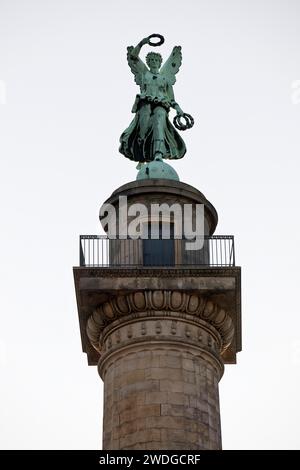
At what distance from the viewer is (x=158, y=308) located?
33906mm

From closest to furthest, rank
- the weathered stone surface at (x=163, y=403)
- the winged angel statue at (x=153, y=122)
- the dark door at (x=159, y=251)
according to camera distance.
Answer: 1. the weathered stone surface at (x=163, y=403)
2. the dark door at (x=159, y=251)
3. the winged angel statue at (x=153, y=122)

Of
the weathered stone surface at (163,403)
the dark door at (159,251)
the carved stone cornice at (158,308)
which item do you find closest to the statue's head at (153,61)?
the dark door at (159,251)

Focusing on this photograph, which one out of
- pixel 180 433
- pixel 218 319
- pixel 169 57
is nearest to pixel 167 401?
pixel 180 433

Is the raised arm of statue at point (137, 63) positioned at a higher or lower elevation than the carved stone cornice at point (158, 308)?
higher

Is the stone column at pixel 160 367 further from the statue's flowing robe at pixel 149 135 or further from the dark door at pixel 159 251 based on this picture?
the statue's flowing robe at pixel 149 135

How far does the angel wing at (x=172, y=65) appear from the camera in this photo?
130ft

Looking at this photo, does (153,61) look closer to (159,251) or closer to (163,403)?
(159,251)

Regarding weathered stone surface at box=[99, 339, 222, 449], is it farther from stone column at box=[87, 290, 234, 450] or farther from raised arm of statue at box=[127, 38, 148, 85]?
raised arm of statue at box=[127, 38, 148, 85]

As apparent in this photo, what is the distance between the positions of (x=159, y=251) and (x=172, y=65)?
7.08 m

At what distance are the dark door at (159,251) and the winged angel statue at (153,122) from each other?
335cm

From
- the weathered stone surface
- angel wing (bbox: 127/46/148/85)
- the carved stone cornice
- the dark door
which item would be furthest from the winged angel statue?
the weathered stone surface

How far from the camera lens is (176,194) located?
35875 millimetres

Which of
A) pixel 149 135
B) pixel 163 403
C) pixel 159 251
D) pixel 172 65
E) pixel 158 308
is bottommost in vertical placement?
pixel 163 403

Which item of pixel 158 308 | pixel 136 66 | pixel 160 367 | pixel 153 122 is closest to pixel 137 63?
pixel 136 66
